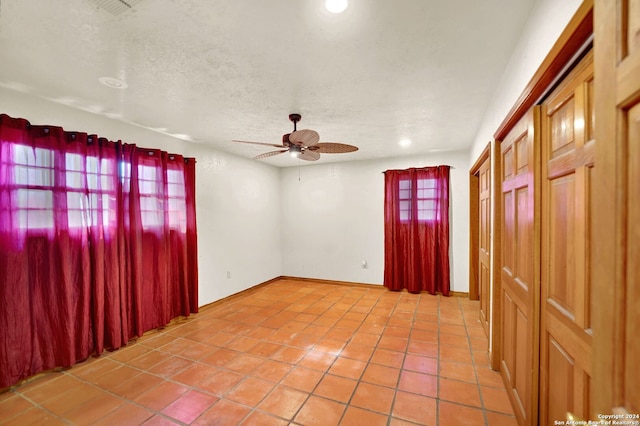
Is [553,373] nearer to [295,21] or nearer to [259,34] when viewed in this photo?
[295,21]

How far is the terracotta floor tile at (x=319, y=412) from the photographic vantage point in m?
1.75

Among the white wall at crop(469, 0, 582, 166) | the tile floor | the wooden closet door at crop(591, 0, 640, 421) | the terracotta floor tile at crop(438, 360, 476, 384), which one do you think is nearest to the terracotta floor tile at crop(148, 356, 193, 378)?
the tile floor

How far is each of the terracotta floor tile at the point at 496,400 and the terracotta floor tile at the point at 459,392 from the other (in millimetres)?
49

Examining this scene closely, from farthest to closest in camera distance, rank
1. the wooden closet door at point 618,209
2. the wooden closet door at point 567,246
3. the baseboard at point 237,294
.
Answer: the baseboard at point 237,294
the wooden closet door at point 567,246
the wooden closet door at point 618,209

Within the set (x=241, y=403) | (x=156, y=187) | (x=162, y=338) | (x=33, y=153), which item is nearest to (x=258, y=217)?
(x=156, y=187)

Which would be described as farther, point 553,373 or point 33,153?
point 33,153

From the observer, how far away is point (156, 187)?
3.20 meters

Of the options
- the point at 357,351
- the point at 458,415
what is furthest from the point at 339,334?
the point at 458,415

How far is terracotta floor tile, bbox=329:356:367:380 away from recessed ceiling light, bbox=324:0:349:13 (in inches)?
106

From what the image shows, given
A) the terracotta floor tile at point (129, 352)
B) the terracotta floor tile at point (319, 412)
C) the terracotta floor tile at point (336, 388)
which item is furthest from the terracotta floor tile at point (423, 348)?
the terracotta floor tile at point (129, 352)

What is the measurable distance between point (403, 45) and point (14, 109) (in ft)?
10.6

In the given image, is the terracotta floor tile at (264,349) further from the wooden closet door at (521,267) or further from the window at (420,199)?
the window at (420,199)

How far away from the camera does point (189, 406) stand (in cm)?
192

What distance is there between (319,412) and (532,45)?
265cm
